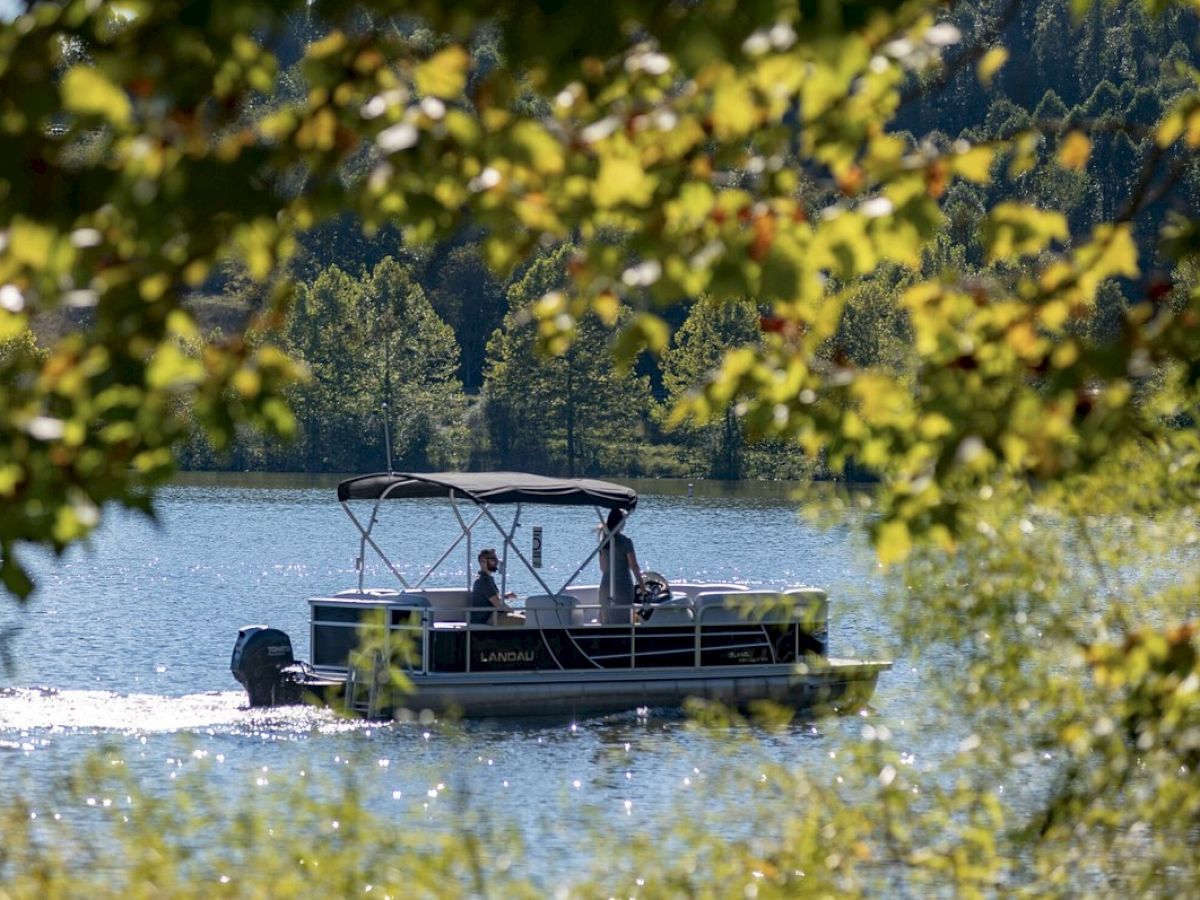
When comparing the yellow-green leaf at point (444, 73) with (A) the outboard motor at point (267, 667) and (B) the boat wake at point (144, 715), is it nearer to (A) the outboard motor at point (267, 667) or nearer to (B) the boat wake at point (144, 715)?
(B) the boat wake at point (144, 715)

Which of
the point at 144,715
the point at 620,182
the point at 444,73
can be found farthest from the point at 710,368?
the point at 620,182

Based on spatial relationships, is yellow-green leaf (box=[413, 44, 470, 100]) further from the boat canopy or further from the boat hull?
the boat canopy

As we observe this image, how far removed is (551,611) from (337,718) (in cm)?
264

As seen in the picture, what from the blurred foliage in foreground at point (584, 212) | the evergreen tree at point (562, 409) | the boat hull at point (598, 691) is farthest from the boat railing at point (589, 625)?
the evergreen tree at point (562, 409)

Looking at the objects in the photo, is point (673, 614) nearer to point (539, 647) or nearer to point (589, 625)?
point (589, 625)

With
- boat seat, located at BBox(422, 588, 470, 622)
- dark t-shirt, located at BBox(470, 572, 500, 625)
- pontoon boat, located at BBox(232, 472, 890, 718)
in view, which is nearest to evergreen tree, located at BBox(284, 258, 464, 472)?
boat seat, located at BBox(422, 588, 470, 622)

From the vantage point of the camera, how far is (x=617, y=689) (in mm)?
22000

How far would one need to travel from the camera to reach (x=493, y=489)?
70.1 feet

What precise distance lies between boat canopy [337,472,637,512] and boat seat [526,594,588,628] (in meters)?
1.08

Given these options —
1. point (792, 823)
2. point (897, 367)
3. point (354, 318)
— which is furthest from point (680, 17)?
point (354, 318)

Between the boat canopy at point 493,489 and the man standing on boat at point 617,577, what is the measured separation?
0.28 meters

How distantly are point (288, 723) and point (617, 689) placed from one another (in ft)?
12.2

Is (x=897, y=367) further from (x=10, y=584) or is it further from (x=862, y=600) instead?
(x=10, y=584)

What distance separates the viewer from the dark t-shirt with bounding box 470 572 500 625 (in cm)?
2103
